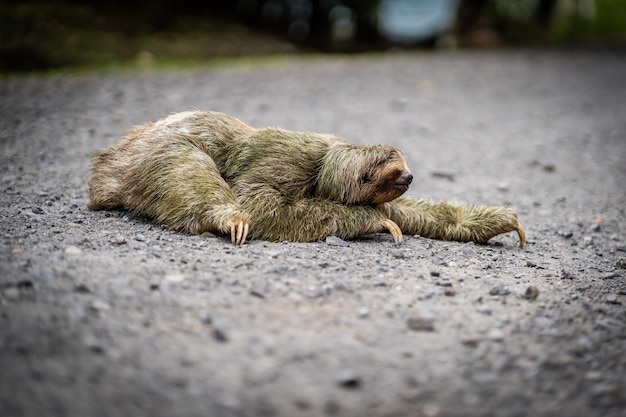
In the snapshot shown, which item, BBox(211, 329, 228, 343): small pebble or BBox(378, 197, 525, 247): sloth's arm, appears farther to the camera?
BBox(378, 197, 525, 247): sloth's arm

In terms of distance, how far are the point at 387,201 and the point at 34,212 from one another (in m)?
2.42

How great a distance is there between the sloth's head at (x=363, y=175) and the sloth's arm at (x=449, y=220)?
33 cm

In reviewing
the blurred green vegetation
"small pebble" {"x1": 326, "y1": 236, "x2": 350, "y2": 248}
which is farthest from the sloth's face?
the blurred green vegetation

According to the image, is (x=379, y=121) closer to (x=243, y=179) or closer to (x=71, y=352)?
(x=243, y=179)

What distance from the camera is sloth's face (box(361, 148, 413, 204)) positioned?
3.75m

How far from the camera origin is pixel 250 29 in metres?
14.8

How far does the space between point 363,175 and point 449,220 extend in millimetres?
868

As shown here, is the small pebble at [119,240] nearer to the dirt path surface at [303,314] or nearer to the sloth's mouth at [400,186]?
the dirt path surface at [303,314]

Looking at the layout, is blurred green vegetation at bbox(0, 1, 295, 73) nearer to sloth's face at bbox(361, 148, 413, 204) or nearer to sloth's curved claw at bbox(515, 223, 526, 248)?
sloth's face at bbox(361, 148, 413, 204)

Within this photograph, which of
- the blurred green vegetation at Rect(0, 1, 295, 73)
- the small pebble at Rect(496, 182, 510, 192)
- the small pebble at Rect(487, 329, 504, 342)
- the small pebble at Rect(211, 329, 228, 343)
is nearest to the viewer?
the small pebble at Rect(211, 329, 228, 343)

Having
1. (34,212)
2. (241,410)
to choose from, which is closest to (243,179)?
(34,212)

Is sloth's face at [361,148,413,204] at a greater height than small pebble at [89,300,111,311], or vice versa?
sloth's face at [361,148,413,204]

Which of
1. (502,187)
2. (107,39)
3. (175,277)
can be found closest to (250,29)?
(107,39)

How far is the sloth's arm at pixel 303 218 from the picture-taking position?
12.3 feet
